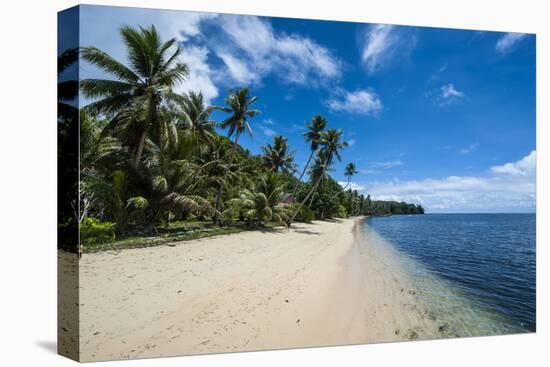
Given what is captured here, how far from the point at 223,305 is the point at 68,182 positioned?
2.38 metres

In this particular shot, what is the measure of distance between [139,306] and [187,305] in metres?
0.54

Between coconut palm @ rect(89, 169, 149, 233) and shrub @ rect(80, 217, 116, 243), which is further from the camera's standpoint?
coconut palm @ rect(89, 169, 149, 233)

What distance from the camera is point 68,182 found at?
372 cm

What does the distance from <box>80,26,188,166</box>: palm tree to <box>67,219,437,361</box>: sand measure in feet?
6.67

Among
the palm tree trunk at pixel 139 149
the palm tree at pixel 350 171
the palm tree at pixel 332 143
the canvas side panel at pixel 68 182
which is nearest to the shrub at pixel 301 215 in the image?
the palm tree at pixel 332 143

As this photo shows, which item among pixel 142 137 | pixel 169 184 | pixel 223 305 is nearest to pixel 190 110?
pixel 142 137

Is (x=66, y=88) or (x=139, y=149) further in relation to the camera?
(x=139, y=149)

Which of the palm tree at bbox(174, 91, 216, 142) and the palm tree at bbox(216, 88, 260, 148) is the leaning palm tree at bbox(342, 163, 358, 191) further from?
the palm tree at bbox(174, 91, 216, 142)

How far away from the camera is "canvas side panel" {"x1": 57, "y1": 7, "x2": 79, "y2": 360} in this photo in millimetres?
3473

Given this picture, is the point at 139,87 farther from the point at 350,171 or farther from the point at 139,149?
the point at 350,171

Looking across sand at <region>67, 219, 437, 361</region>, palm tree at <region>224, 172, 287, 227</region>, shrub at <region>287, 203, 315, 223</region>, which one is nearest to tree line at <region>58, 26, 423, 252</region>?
sand at <region>67, 219, 437, 361</region>

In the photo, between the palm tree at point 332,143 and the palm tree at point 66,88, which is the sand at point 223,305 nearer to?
the palm tree at point 66,88

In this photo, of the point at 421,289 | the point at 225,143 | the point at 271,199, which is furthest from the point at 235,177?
the point at 421,289

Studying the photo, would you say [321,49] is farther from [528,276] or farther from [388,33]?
[528,276]
